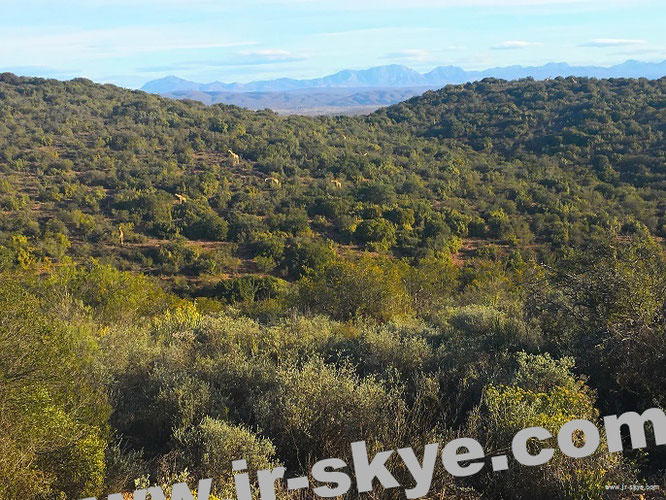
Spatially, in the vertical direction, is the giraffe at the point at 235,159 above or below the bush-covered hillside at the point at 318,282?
above

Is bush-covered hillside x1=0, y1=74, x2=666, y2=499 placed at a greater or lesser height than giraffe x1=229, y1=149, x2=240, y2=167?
lesser

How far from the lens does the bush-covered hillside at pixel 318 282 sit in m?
5.23

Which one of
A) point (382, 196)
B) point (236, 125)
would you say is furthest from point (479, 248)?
point (236, 125)

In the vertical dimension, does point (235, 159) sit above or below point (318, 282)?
above

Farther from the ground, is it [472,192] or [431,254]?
[472,192]

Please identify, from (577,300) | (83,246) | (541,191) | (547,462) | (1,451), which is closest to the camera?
(1,451)

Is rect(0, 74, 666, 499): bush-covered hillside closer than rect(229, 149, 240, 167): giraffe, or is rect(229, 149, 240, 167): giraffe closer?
rect(0, 74, 666, 499): bush-covered hillside

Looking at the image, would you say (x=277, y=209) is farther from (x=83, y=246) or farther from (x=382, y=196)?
(x=83, y=246)

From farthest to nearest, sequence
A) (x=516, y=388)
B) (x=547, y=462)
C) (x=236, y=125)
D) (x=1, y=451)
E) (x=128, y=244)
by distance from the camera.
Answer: (x=236, y=125), (x=128, y=244), (x=516, y=388), (x=547, y=462), (x=1, y=451)

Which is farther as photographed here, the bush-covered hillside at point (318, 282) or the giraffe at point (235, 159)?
the giraffe at point (235, 159)

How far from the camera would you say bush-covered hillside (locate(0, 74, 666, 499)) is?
523 centimetres

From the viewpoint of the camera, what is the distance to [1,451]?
429 cm

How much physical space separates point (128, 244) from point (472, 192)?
24103 mm

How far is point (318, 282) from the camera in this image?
14820 millimetres
